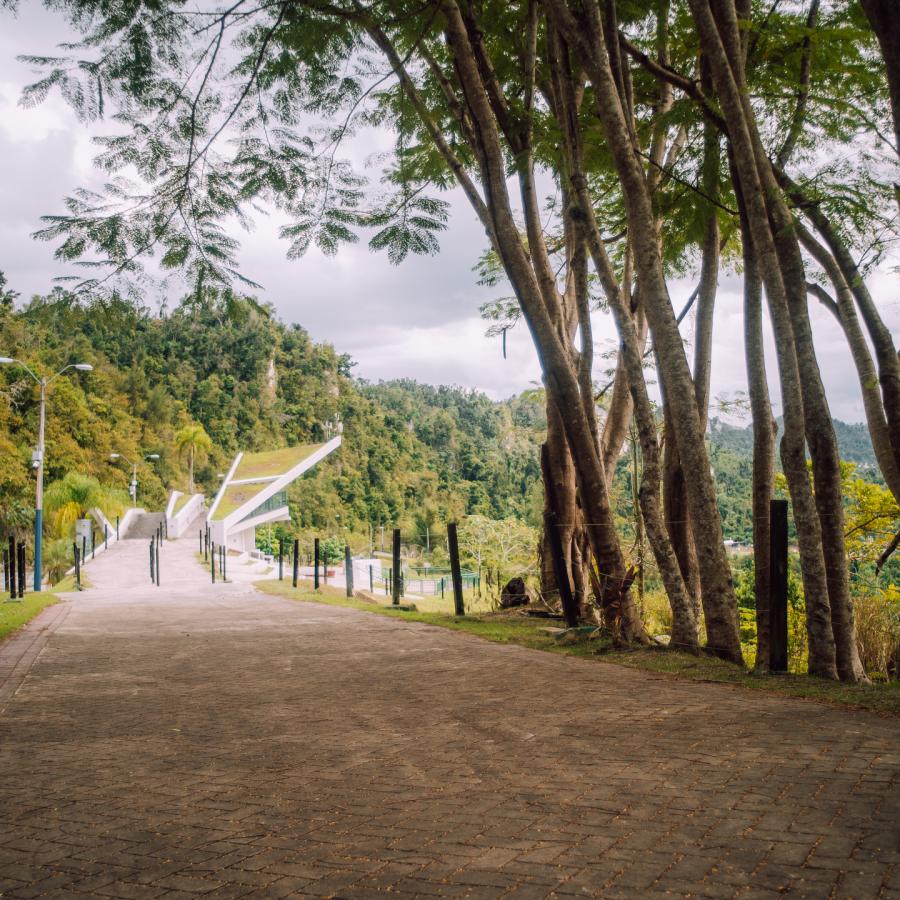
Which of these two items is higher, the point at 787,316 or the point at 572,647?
the point at 787,316

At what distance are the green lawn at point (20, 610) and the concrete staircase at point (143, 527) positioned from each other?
29112 mm

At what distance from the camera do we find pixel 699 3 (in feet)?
23.5

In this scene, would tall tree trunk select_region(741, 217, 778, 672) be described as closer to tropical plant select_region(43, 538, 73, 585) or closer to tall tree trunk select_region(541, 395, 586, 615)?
tall tree trunk select_region(541, 395, 586, 615)

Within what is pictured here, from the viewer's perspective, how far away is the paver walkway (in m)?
2.82

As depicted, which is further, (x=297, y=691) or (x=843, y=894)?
(x=297, y=691)

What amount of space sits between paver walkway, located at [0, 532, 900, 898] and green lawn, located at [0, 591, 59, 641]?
17.5 feet

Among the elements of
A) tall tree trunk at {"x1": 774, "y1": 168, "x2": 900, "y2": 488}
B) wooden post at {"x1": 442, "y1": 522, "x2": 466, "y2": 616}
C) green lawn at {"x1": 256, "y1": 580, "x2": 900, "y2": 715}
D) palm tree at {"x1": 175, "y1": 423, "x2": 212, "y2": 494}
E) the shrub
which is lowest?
the shrub

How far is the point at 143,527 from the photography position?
49.7 metres

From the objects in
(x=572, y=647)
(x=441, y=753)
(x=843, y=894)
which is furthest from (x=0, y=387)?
(x=843, y=894)

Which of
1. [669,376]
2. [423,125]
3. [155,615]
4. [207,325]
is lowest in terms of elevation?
[155,615]

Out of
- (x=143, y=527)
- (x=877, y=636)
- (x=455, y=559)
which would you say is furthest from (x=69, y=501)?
(x=877, y=636)

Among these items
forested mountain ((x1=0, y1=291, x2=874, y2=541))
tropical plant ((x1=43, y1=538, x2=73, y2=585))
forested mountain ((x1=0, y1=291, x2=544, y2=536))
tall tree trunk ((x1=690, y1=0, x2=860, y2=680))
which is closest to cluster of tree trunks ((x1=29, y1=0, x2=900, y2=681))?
tall tree trunk ((x1=690, y1=0, x2=860, y2=680))

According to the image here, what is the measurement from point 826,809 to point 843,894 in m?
0.77

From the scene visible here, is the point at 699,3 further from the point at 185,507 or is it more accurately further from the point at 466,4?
the point at 185,507
